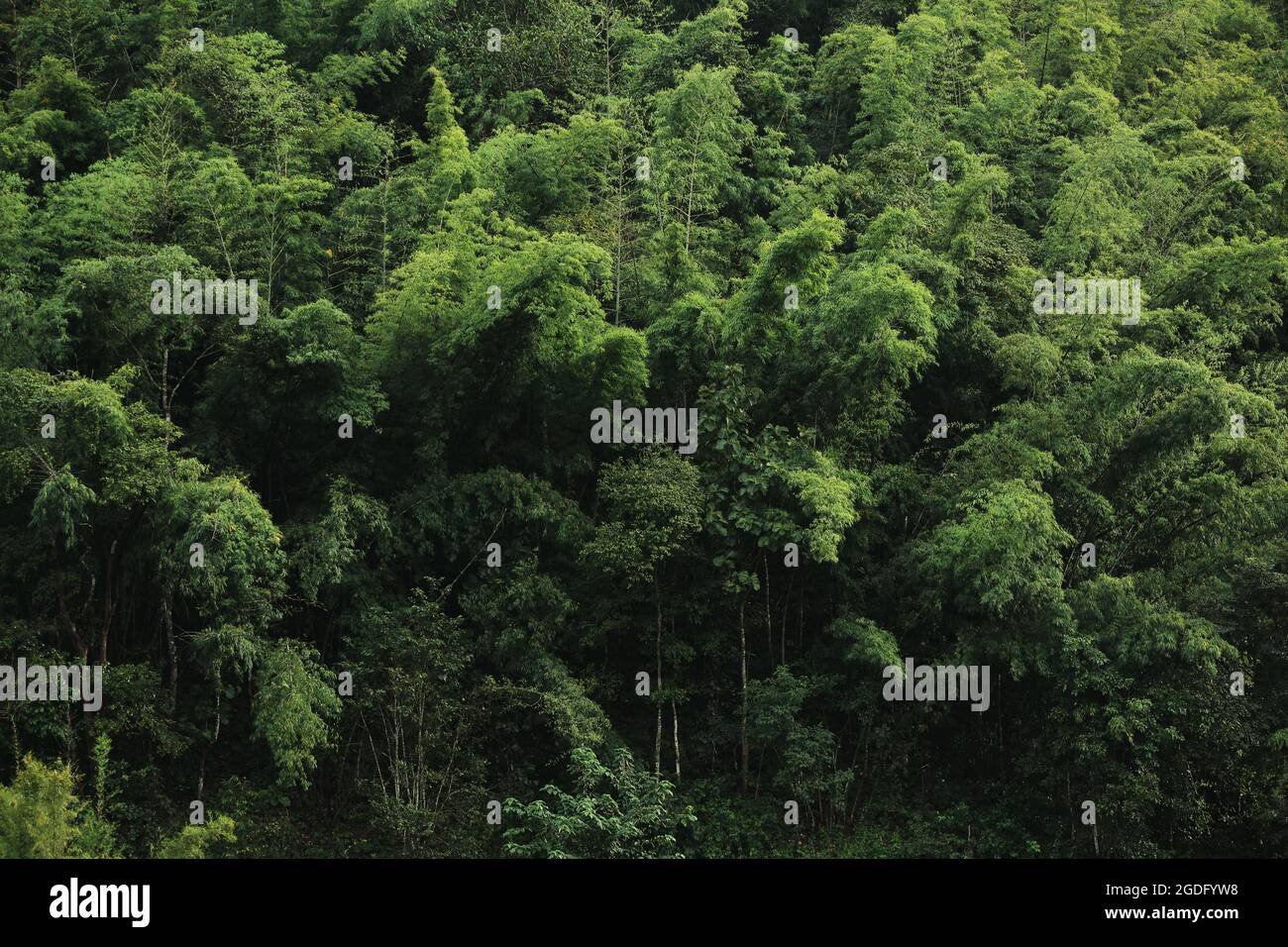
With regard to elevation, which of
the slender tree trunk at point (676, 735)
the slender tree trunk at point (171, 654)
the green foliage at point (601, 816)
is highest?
the slender tree trunk at point (171, 654)

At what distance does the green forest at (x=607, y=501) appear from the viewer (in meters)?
15.3

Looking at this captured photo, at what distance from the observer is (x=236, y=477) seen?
15523 mm

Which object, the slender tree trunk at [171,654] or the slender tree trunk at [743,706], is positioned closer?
the slender tree trunk at [171,654]

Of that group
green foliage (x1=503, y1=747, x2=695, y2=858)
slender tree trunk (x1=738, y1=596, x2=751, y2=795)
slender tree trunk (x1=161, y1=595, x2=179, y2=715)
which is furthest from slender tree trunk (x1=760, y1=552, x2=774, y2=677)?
slender tree trunk (x1=161, y1=595, x2=179, y2=715)

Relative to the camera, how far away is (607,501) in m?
17.6

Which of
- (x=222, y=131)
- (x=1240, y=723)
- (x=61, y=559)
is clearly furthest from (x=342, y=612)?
(x=1240, y=723)

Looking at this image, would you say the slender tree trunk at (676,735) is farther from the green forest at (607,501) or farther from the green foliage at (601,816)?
the green foliage at (601,816)

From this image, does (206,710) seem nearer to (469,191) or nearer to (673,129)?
(469,191)

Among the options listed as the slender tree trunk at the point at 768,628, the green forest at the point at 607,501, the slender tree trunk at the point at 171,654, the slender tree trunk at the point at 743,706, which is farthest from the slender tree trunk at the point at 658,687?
the slender tree trunk at the point at 171,654

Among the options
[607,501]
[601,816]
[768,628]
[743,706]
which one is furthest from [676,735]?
[607,501]

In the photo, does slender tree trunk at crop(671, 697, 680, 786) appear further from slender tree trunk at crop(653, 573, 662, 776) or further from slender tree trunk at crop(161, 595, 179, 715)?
slender tree trunk at crop(161, 595, 179, 715)

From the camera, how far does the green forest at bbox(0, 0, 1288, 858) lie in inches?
601

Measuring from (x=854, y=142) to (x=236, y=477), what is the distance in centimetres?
1021

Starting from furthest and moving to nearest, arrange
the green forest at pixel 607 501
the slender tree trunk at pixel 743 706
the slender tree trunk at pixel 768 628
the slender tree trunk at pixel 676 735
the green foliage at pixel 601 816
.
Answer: the slender tree trunk at pixel 768 628 < the slender tree trunk at pixel 743 706 < the slender tree trunk at pixel 676 735 < the green forest at pixel 607 501 < the green foliage at pixel 601 816
